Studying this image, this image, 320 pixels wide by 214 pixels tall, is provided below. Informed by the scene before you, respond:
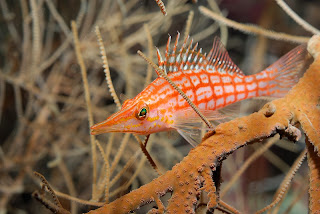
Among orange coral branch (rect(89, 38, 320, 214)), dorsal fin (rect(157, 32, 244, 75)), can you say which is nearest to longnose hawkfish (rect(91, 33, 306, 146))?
dorsal fin (rect(157, 32, 244, 75))

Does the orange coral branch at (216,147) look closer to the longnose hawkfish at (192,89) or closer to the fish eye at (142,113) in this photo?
the longnose hawkfish at (192,89)

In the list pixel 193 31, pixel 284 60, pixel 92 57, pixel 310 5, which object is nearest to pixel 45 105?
pixel 92 57

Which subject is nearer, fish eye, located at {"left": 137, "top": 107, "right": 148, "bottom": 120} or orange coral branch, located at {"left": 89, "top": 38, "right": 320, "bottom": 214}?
orange coral branch, located at {"left": 89, "top": 38, "right": 320, "bottom": 214}

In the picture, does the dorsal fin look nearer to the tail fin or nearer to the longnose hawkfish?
the longnose hawkfish

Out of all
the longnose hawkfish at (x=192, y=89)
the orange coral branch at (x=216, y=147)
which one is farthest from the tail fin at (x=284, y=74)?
the orange coral branch at (x=216, y=147)

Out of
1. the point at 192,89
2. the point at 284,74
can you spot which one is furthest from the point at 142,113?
the point at 284,74

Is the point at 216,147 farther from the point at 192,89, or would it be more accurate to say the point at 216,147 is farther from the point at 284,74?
A: the point at 284,74

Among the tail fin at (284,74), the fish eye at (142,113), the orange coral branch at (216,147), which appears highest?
the fish eye at (142,113)
